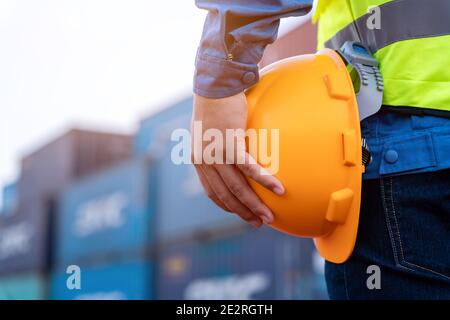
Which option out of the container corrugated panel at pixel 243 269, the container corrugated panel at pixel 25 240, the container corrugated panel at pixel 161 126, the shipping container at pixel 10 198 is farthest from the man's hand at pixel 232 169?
the shipping container at pixel 10 198

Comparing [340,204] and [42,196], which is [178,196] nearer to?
[42,196]

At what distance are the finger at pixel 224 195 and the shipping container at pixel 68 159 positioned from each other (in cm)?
2068

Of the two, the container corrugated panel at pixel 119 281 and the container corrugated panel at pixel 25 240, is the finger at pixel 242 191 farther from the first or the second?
the container corrugated panel at pixel 25 240

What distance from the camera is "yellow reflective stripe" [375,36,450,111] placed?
1.41 m

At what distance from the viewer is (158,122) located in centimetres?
1641

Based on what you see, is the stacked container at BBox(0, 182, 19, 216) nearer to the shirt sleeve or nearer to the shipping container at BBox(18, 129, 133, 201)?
the shipping container at BBox(18, 129, 133, 201)

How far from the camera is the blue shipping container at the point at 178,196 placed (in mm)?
12688

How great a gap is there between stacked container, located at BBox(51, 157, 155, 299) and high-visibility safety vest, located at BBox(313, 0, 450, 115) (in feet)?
44.8

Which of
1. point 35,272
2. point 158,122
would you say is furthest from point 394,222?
point 35,272

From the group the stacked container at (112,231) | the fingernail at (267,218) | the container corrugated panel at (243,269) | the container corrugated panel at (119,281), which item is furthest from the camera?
the stacked container at (112,231)

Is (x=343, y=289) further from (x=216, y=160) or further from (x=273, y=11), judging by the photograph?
(x=273, y=11)

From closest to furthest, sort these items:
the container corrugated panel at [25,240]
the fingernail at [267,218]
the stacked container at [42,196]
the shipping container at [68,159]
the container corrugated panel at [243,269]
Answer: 1. the fingernail at [267,218]
2. the container corrugated panel at [243,269]
3. the container corrugated panel at [25,240]
4. the stacked container at [42,196]
5. the shipping container at [68,159]

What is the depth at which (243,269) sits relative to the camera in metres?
11.6

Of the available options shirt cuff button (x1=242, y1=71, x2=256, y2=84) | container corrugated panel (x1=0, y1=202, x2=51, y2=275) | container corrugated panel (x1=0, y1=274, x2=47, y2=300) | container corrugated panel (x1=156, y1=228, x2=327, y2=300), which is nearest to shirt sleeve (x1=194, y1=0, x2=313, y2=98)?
shirt cuff button (x1=242, y1=71, x2=256, y2=84)
